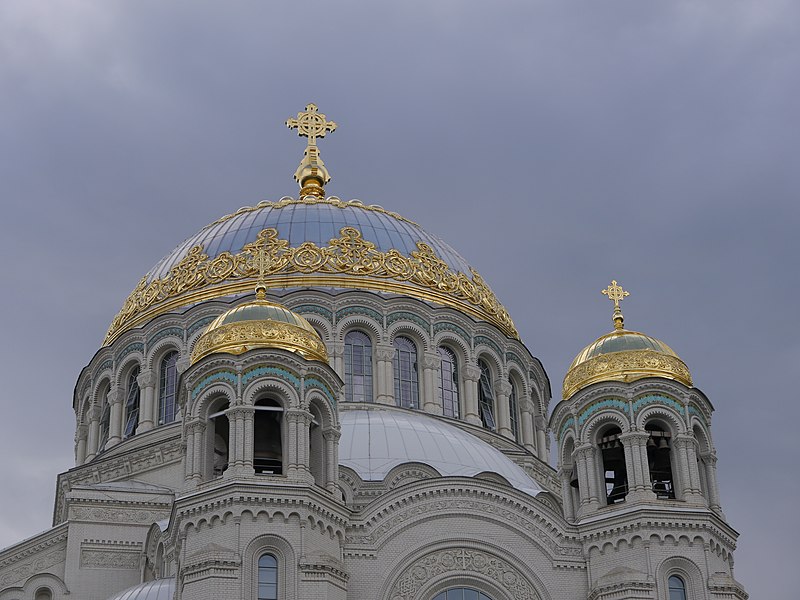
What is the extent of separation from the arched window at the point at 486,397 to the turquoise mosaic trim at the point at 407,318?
1.78 m

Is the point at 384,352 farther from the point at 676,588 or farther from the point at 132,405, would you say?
the point at 676,588

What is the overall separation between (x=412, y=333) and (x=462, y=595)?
31.7ft

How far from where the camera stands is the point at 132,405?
34938 millimetres

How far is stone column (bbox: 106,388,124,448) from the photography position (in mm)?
34312

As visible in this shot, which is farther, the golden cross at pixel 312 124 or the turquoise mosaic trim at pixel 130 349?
the golden cross at pixel 312 124

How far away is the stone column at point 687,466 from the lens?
26261 millimetres

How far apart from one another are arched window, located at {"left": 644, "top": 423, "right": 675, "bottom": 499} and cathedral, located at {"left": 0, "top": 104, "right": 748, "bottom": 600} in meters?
0.04

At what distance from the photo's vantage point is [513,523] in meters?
26.2

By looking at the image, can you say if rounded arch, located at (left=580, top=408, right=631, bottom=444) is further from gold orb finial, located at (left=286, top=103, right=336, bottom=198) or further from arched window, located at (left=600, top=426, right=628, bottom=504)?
gold orb finial, located at (left=286, top=103, right=336, bottom=198)

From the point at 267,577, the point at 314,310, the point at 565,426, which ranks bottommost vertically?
the point at 267,577

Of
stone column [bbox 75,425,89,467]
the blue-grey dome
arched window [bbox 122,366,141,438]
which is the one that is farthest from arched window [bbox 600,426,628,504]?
stone column [bbox 75,425,89,467]

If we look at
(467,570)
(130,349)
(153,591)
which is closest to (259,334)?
(153,591)

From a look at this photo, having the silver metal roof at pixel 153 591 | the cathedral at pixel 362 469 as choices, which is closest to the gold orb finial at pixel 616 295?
the cathedral at pixel 362 469

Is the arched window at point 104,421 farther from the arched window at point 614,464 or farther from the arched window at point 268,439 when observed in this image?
→ the arched window at point 614,464
